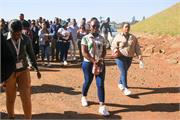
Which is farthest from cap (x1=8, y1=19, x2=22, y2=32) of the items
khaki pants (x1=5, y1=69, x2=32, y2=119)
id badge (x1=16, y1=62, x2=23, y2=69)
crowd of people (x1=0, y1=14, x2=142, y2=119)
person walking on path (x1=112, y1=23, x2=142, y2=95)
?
person walking on path (x1=112, y1=23, x2=142, y2=95)

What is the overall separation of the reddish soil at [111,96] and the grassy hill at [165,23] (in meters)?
15.9

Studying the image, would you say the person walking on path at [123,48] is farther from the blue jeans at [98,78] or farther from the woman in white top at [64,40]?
the woman in white top at [64,40]

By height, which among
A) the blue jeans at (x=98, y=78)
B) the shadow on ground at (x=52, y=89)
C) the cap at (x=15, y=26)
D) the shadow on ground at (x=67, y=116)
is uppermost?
the cap at (x=15, y=26)

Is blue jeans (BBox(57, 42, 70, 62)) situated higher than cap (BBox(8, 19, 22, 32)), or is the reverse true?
cap (BBox(8, 19, 22, 32))

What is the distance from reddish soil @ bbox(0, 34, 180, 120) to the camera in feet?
30.8

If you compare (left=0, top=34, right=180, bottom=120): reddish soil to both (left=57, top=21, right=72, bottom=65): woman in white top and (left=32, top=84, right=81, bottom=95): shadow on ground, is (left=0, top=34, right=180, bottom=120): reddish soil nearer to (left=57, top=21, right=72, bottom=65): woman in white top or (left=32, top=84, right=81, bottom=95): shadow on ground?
(left=32, top=84, right=81, bottom=95): shadow on ground

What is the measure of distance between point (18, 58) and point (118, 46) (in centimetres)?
370

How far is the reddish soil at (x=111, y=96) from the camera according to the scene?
30.8 feet

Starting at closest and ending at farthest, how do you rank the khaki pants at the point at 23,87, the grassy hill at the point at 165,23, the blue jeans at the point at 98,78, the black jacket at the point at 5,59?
the black jacket at the point at 5,59 → the khaki pants at the point at 23,87 → the blue jeans at the point at 98,78 → the grassy hill at the point at 165,23

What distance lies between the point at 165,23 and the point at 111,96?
26228 millimetres

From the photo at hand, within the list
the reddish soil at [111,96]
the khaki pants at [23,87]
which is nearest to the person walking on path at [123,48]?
the reddish soil at [111,96]

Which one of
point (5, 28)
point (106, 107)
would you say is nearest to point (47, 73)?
point (5, 28)

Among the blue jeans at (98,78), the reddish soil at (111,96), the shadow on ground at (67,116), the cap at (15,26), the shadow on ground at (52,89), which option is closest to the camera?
the cap at (15,26)

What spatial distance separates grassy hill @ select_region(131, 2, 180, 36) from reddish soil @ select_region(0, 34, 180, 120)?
15.9m
